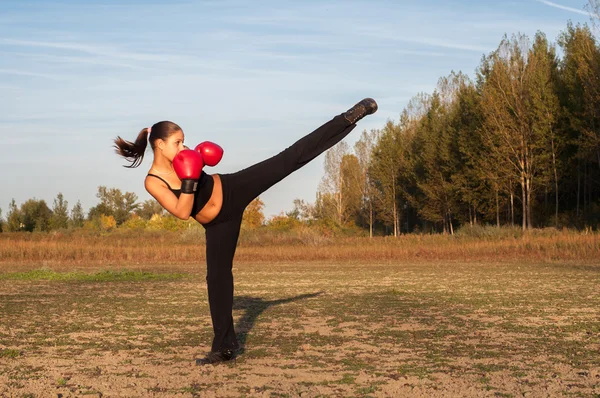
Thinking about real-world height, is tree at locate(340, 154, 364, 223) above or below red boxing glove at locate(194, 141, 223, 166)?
above

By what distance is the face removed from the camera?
6.67 metres

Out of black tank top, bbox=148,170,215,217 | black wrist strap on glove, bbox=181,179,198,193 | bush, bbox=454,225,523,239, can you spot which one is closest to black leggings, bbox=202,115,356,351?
black tank top, bbox=148,170,215,217

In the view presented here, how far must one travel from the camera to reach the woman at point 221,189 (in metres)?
6.58

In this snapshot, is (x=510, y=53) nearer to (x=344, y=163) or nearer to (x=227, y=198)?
(x=344, y=163)

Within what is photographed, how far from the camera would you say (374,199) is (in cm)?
7350

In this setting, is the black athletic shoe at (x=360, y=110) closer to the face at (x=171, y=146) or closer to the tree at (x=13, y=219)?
the face at (x=171, y=146)

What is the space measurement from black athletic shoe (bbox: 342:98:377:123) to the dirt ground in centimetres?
218

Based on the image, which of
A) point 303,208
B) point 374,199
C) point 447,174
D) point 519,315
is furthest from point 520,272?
point 303,208

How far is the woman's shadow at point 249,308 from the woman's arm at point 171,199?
1.77m

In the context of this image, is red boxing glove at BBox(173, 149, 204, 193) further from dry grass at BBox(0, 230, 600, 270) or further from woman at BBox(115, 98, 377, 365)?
dry grass at BBox(0, 230, 600, 270)

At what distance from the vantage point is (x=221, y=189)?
6617 millimetres

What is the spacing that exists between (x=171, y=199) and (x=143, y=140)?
722 mm

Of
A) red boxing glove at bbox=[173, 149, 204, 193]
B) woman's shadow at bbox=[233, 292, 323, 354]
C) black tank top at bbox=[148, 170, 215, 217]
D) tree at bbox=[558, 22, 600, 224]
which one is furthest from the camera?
tree at bbox=[558, 22, 600, 224]

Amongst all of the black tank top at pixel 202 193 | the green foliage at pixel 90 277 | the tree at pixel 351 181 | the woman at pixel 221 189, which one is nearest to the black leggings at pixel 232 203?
the woman at pixel 221 189
